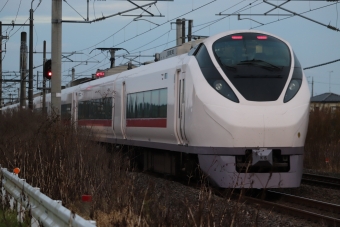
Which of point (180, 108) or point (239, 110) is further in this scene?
point (180, 108)

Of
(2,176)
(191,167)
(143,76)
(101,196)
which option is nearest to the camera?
(101,196)

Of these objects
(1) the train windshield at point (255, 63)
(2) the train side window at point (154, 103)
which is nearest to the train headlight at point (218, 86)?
(1) the train windshield at point (255, 63)

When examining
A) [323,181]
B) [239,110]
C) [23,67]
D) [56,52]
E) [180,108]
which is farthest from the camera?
[23,67]

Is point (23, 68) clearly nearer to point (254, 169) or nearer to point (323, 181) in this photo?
point (323, 181)

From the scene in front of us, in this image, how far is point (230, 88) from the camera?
1298 cm

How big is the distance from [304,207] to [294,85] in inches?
94.8

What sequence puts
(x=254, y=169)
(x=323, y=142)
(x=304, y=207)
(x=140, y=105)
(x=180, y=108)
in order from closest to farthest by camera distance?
(x=304, y=207)
(x=254, y=169)
(x=180, y=108)
(x=140, y=105)
(x=323, y=142)

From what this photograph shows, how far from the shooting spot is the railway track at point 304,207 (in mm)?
10345

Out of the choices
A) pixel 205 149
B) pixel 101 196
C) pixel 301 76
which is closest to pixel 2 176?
pixel 101 196

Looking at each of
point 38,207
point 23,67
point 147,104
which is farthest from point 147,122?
point 23,67

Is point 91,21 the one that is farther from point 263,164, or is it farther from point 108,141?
point 263,164

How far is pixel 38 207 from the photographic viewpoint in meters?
8.15

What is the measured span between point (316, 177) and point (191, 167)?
534 cm

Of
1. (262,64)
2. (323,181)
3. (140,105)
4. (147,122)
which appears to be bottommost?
(323,181)
